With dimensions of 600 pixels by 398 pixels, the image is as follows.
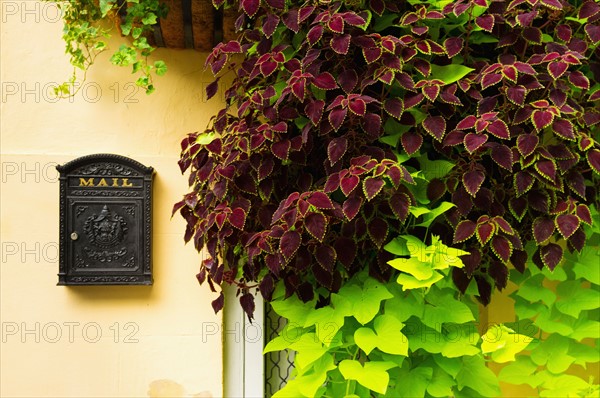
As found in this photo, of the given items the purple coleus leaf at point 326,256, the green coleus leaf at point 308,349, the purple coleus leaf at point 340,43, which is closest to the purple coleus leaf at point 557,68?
the purple coleus leaf at point 340,43

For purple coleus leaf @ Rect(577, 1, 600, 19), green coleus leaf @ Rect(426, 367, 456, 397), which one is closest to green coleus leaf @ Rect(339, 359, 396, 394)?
green coleus leaf @ Rect(426, 367, 456, 397)

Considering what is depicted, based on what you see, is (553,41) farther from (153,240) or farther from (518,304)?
(153,240)

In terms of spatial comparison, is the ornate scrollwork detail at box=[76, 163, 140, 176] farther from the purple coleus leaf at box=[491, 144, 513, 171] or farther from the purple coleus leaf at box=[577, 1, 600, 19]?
the purple coleus leaf at box=[577, 1, 600, 19]

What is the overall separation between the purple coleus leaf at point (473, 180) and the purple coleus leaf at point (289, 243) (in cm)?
56

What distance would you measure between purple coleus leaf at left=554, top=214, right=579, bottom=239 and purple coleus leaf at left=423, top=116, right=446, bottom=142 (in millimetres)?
484

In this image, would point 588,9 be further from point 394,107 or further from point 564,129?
point 394,107

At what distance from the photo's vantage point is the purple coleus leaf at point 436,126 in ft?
6.34

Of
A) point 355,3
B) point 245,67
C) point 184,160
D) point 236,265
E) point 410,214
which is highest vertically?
point 355,3

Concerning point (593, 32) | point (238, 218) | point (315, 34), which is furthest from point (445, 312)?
point (593, 32)

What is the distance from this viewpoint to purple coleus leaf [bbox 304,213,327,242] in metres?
1.83

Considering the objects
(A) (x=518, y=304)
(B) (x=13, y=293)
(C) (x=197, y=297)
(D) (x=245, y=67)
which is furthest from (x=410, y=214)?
(B) (x=13, y=293)

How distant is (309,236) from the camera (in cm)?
193

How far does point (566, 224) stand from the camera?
1984mm

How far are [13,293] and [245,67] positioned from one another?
4.78 ft
